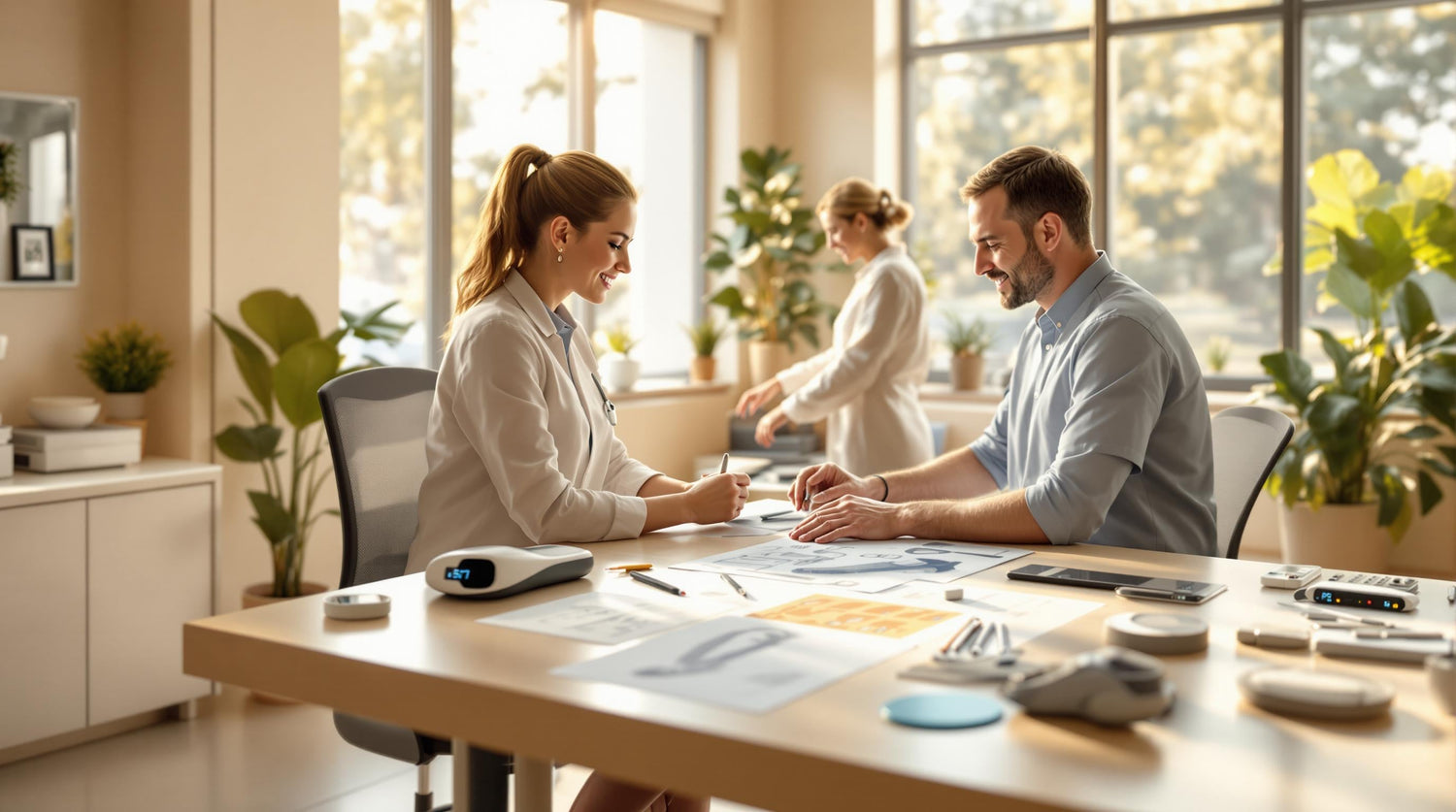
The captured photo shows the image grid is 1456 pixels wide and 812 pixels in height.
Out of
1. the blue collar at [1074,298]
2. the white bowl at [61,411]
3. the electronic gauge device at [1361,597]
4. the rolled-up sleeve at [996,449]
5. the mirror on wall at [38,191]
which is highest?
the mirror on wall at [38,191]

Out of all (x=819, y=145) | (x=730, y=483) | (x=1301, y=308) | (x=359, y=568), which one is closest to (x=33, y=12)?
(x=359, y=568)

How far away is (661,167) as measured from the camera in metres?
5.96

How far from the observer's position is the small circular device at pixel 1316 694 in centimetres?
107

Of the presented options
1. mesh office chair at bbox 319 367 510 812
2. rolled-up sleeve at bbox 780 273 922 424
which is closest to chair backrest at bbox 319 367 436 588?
mesh office chair at bbox 319 367 510 812

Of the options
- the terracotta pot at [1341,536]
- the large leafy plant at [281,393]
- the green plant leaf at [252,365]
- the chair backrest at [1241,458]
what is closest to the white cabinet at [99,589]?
the large leafy plant at [281,393]

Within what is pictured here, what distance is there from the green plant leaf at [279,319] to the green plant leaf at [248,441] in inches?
9.2

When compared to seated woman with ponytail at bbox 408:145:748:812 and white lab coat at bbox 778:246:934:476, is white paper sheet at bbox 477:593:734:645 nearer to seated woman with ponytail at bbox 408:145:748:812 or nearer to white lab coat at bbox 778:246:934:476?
seated woman with ponytail at bbox 408:145:748:812

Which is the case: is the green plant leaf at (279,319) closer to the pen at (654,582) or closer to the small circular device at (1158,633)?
the pen at (654,582)

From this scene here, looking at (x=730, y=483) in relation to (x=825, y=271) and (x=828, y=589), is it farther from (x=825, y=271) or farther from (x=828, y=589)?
(x=825, y=271)

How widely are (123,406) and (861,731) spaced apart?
3191 millimetres

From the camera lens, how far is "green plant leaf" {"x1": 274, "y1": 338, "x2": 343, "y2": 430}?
11.5ft

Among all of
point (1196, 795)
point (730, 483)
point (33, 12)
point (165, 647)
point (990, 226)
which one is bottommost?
point (165, 647)

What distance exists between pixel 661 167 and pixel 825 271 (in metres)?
0.92

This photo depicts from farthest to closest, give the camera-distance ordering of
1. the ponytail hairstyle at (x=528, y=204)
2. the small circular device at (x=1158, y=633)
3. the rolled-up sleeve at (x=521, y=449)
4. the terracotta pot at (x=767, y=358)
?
the terracotta pot at (x=767, y=358) < the ponytail hairstyle at (x=528, y=204) < the rolled-up sleeve at (x=521, y=449) < the small circular device at (x=1158, y=633)
